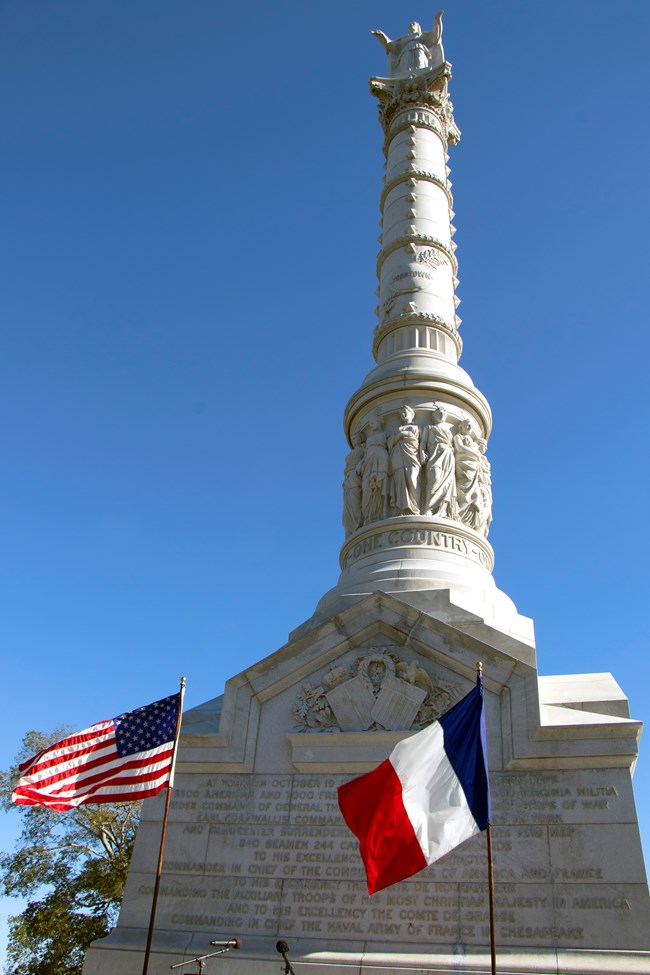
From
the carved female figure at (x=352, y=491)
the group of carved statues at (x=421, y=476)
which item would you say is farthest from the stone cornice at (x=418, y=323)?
the carved female figure at (x=352, y=491)

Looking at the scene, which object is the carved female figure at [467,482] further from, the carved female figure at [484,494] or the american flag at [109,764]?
the american flag at [109,764]

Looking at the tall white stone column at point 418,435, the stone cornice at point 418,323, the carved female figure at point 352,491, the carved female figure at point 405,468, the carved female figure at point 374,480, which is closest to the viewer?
the tall white stone column at point 418,435

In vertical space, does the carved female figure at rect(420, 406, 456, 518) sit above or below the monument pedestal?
above

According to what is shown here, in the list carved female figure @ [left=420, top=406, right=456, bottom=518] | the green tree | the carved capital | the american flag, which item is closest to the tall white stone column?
carved female figure @ [left=420, top=406, right=456, bottom=518]

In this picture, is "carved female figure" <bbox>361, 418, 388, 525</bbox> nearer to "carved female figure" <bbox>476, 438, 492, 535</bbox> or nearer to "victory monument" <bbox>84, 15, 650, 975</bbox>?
"victory monument" <bbox>84, 15, 650, 975</bbox>

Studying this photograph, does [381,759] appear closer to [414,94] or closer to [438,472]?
[438,472]

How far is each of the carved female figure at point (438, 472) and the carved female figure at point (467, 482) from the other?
124 millimetres

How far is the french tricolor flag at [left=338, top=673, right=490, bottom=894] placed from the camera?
7969 mm

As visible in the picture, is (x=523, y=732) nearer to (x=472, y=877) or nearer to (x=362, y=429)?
(x=472, y=877)

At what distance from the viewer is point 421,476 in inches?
580

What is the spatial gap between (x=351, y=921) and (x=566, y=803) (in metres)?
2.97

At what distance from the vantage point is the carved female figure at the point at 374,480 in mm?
14836

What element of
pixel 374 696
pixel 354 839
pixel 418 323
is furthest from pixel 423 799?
pixel 418 323

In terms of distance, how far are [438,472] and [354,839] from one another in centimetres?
649
